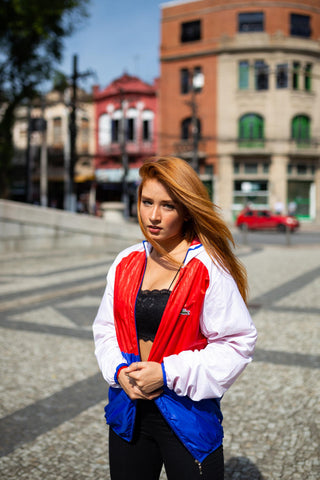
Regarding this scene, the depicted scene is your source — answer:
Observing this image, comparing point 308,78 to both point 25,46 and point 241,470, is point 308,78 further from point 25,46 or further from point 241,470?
point 241,470

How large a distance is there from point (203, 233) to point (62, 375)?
314 centimetres

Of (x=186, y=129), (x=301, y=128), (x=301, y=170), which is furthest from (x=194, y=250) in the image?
(x=186, y=129)

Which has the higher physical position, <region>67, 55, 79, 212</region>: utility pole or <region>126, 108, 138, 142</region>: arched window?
<region>126, 108, 138, 142</region>: arched window

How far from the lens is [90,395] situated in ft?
13.4

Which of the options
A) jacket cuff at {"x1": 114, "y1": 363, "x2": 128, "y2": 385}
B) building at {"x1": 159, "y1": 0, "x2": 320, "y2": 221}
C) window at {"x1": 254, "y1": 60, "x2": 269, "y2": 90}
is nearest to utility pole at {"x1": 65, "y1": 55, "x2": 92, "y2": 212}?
building at {"x1": 159, "y1": 0, "x2": 320, "y2": 221}

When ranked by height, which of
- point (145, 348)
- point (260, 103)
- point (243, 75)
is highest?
point (243, 75)

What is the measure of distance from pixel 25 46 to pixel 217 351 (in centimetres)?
2216

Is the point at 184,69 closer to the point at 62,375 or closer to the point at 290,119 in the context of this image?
the point at 290,119

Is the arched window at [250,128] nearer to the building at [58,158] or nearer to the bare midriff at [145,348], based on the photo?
the building at [58,158]

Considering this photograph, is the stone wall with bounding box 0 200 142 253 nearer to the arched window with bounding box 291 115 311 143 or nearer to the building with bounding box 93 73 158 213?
the building with bounding box 93 73 158 213

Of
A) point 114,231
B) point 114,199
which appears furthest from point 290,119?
point 114,231

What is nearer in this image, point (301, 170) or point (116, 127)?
point (301, 170)

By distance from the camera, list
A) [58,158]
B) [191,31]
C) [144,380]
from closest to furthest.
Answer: [144,380]
[191,31]
[58,158]

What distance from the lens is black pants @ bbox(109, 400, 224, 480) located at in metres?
1.74
